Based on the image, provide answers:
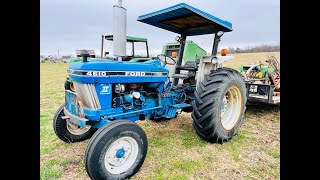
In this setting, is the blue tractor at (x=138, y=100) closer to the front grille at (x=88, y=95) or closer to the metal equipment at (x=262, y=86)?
the front grille at (x=88, y=95)

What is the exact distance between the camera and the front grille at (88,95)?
280cm

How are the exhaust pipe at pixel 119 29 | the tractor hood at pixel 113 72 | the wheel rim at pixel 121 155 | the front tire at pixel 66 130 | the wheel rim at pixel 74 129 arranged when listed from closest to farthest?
the wheel rim at pixel 121 155
the tractor hood at pixel 113 72
the exhaust pipe at pixel 119 29
the front tire at pixel 66 130
the wheel rim at pixel 74 129

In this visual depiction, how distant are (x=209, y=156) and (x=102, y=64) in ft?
6.38

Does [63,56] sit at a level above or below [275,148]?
above

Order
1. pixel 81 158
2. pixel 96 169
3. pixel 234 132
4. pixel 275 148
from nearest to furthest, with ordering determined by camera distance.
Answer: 1. pixel 96 169
2. pixel 81 158
3. pixel 275 148
4. pixel 234 132

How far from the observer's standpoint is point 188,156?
10.7 feet

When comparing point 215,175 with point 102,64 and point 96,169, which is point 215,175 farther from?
point 102,64

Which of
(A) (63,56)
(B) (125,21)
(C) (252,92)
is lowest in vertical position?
(C) (252,92)

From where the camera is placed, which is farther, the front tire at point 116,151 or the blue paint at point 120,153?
the blue paint at point 120,153

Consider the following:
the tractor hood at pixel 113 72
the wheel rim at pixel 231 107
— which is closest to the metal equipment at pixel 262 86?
the wheel rim at pixel 231 107

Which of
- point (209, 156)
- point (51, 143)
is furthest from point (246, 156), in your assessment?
point (51, 143)

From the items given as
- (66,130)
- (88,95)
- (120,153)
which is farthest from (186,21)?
(66,130)

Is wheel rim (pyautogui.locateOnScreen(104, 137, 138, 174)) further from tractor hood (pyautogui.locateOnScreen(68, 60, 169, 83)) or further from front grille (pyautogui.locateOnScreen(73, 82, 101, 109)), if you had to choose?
tractor hood (pyautogui.locateOnScreen(68, 60, 169, 83))

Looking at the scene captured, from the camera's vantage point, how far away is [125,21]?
329 cm
